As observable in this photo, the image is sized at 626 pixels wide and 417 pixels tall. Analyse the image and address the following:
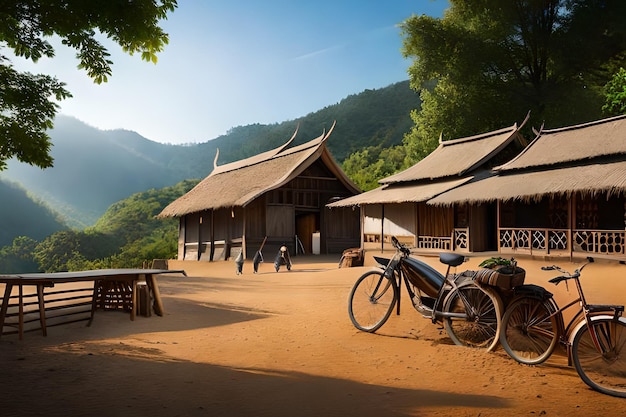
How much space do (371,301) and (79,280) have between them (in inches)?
162

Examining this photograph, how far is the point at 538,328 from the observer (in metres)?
5.35

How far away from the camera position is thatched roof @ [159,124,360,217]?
891 inches

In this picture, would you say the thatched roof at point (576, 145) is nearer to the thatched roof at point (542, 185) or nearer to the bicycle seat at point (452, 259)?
the thatched roof at point (542, 185)

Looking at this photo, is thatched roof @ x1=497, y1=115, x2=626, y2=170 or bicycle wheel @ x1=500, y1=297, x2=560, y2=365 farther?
thatched roof @ x1=497, y1=115, x2=626, y2=170

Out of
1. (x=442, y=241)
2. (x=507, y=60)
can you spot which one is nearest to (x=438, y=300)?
(x=442, y=241)

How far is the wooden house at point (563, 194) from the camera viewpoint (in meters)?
14.2

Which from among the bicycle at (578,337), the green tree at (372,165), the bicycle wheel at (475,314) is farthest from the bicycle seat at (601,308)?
the green tree at (372,165)

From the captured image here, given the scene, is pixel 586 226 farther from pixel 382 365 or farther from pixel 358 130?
pixel 358 130

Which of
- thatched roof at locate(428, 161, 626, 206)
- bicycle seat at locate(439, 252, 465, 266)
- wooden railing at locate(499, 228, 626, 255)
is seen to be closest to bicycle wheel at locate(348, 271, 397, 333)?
bicycle seat at locate(439, 252, 465, 266)

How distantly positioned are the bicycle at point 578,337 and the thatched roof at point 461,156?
48.3 feet

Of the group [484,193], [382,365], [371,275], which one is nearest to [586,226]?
[484,193]

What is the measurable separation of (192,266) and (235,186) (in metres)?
4.52

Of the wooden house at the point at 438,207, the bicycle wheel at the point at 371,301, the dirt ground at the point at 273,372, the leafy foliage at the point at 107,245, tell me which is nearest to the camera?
the dirt ground at the point at 273,372

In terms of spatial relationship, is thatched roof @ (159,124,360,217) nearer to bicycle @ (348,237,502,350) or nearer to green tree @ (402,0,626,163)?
green tree @ (402,0,626,163)
